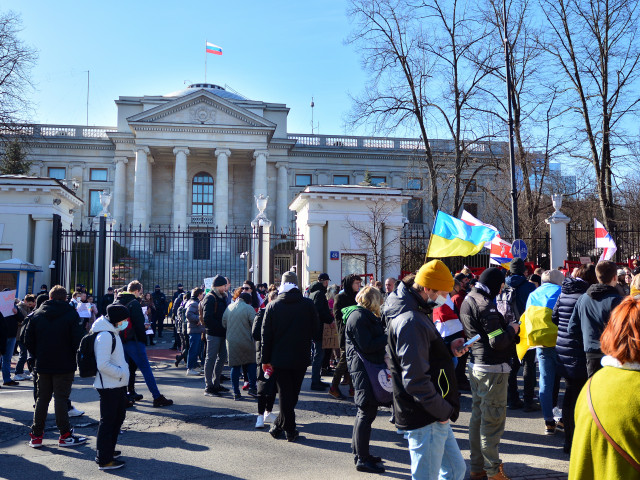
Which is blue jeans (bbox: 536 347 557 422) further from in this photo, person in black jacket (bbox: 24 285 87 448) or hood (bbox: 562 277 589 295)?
person in black jacket (bbox: 24 285 87 448)

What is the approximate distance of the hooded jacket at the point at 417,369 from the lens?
13.0ft

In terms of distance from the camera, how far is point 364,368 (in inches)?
225

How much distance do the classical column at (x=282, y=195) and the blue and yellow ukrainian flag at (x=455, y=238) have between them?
35251mm

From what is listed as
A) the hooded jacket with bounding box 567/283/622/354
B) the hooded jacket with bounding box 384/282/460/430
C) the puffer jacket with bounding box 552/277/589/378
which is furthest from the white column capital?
the hooded jacket with bounding box 384/282/460/430

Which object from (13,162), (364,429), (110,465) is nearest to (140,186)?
(13,162)

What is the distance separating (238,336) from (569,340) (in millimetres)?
4879

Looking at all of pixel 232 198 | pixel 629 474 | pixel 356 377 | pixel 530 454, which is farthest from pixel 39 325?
pixel 232 198

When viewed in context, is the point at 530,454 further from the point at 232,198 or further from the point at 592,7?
the point at 232,198

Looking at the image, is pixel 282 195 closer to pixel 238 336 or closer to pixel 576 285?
pixel 238 336

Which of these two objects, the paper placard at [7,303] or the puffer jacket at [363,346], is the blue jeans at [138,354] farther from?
the puffer jacket at [363,346]

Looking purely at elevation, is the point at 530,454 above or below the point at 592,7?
below

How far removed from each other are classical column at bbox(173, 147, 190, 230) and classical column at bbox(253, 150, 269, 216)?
538 centimetres

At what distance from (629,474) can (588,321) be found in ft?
11.4

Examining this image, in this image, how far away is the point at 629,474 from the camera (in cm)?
239
